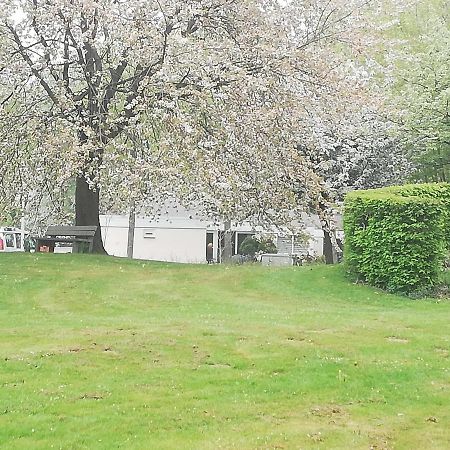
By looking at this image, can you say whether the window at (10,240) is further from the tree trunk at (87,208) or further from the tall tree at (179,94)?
the tall tree at (179,94)

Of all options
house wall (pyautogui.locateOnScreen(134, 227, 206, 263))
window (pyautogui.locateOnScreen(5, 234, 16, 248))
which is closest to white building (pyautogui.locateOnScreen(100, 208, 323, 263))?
house wall (pyautogui.locateOnScreen(134, 227, 206, 263))

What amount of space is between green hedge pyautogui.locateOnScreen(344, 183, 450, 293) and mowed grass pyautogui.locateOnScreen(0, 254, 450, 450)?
0.61 meters

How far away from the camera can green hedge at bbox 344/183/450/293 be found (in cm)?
1130

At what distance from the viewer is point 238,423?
497 cm

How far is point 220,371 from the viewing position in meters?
6.26

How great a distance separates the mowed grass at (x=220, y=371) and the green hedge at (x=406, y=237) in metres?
0.61

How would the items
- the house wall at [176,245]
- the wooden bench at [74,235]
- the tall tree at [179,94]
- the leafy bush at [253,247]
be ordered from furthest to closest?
1. the leafy bush at [253,247]
2. the house wall at [176,245]
3. the wooden bench at [74,235]
4. the tall tree at [179,94]

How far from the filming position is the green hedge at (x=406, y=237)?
11.3 m

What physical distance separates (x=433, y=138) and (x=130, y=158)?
8205 millimetres

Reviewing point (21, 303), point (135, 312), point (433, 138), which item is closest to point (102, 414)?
point (135, 312)

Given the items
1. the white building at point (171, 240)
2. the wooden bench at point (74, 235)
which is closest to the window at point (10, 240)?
the white building at point (171, 240)

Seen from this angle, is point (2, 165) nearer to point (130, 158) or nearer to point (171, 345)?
point (130, 158)

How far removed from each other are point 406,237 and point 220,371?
5924 millimetres

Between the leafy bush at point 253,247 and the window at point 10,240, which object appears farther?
the window at point 10,240
